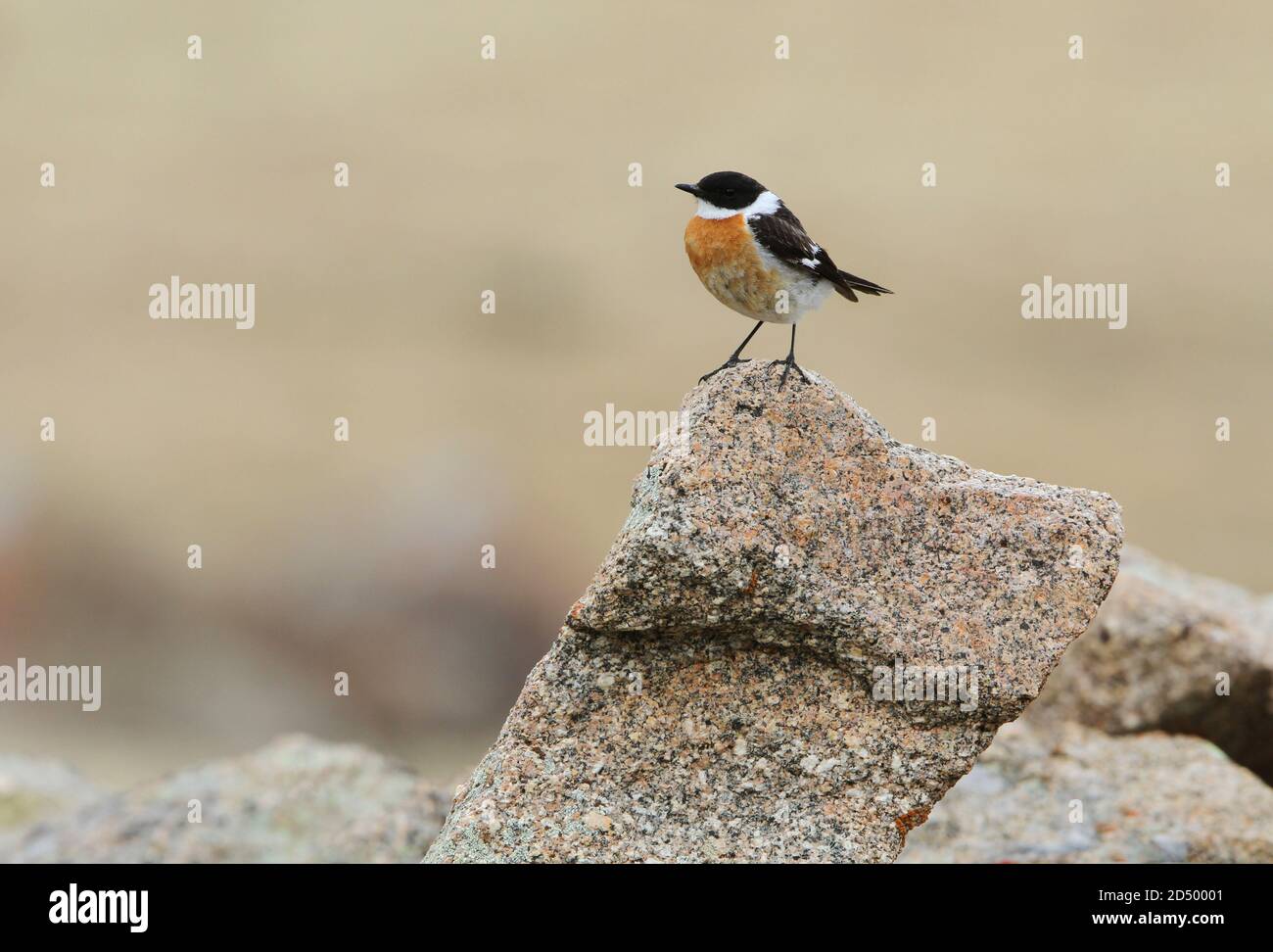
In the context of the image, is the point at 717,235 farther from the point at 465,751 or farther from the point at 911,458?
the point at 465,751

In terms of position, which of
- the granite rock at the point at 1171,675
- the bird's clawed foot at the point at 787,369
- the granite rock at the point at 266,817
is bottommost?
the granite rock at the point at 266,817

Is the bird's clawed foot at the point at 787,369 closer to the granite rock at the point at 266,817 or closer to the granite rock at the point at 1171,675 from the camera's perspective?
the granite rock at the point at 266,817

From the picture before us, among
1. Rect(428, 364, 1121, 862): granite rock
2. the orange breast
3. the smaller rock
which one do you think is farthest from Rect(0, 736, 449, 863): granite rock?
the orange breast

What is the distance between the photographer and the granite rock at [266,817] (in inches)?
390

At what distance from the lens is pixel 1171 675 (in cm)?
1092

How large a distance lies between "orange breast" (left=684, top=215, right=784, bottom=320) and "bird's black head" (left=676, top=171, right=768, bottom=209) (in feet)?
0.36

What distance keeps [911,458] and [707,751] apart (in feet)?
5.72

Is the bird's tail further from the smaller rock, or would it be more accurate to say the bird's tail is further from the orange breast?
the smaller rock

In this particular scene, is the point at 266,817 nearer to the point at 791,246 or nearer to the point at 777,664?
the point at 777,664

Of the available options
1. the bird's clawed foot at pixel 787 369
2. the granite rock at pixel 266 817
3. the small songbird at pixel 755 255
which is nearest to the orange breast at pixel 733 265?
the small songbird at pixel 755 255

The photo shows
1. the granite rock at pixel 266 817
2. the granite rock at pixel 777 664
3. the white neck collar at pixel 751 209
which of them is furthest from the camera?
the granite rock at pixel 266 817

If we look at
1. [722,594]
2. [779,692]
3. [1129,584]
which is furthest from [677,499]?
[1129,584]

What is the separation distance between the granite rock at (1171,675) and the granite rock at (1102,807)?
47cm

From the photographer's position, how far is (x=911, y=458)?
285 inches
